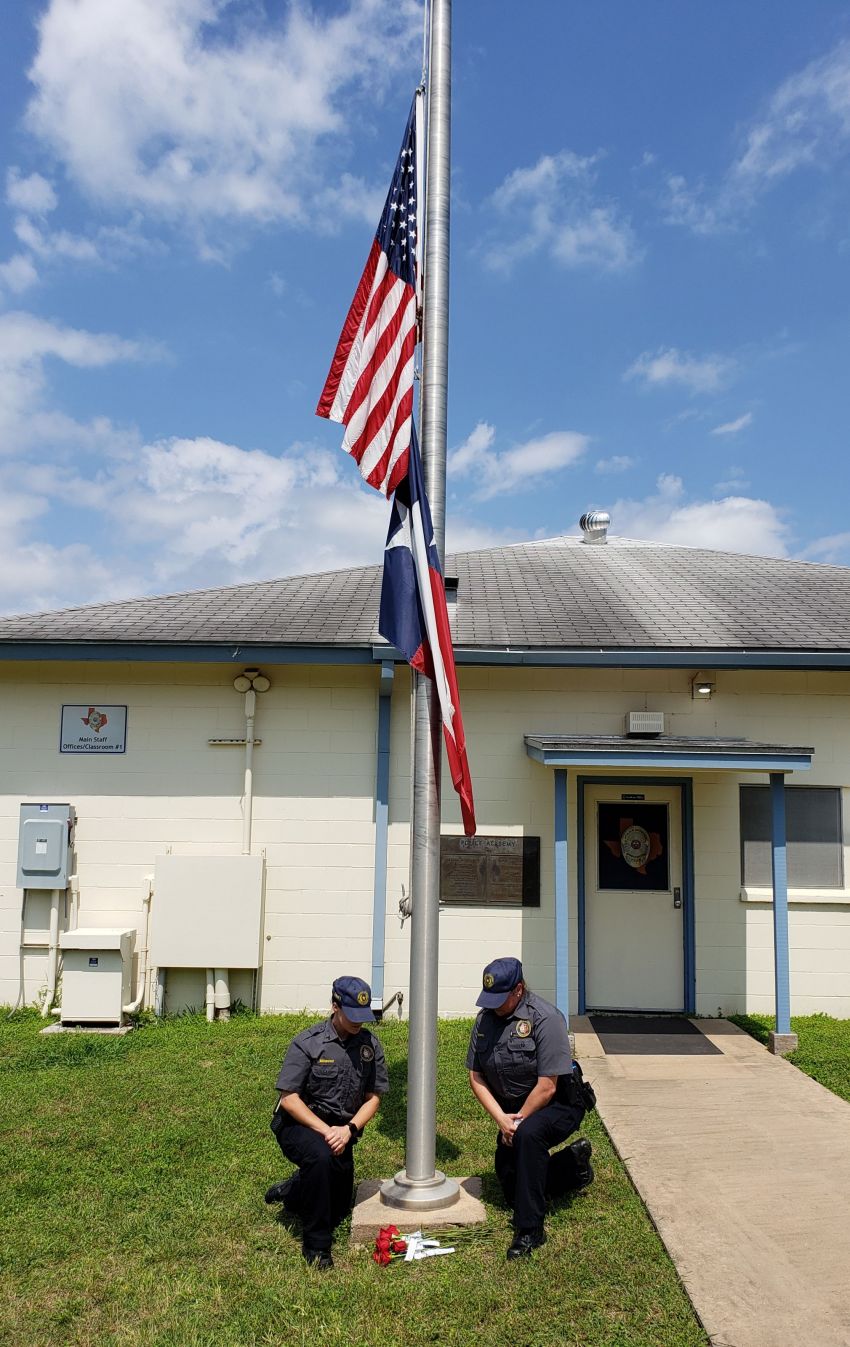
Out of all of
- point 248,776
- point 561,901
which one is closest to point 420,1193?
point 561,901

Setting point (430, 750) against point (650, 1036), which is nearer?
point (430, 750)

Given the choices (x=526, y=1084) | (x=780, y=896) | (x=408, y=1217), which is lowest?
(x=408, y=1217)

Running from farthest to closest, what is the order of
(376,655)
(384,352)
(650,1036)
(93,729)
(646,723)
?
1. (93,729)
2. (646,723)
3. (376,655)
4. (650,1036)
5. (384,352)

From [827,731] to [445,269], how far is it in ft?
19.8

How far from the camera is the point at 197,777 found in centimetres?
929

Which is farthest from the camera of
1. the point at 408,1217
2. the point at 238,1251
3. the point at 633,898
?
the point at 633,898

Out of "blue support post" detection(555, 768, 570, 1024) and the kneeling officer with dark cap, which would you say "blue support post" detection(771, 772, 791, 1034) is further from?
the kneeling officer with dark cap

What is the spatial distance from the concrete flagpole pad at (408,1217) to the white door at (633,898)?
441cm

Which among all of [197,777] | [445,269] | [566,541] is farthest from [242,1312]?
[566,541]

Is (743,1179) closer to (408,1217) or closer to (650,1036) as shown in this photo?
(408,1217)

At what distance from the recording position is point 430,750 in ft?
16.6

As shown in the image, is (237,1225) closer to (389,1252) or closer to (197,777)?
(389,1252)

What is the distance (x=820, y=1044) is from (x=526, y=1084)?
14.1ft

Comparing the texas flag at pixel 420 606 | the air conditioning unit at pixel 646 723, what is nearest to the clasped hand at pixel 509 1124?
the texas flag at pixel 420 606
